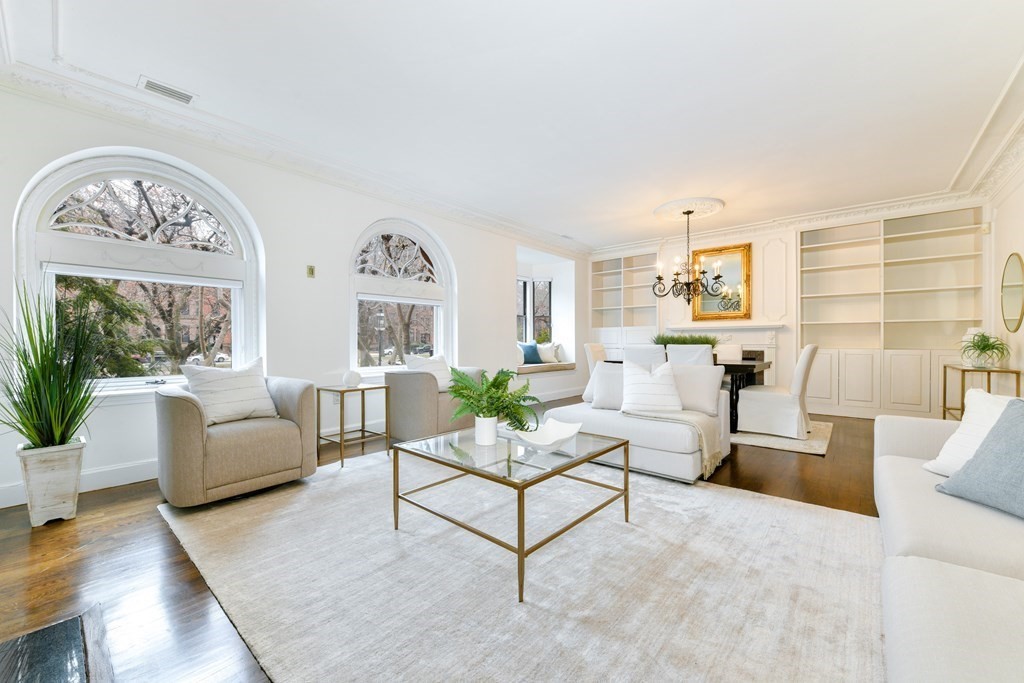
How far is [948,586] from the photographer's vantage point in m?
1.07

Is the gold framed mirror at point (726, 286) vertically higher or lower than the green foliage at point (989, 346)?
higher

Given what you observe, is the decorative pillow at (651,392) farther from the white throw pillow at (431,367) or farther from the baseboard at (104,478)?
the baseboard at (104,478)

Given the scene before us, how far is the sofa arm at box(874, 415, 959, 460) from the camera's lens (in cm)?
208

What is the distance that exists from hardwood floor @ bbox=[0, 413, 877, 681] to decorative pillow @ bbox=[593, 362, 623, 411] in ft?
2.99

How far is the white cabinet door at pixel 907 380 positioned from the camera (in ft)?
16.5

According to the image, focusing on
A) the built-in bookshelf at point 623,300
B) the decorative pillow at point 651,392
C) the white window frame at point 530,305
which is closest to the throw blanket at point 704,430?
the decorative pillow at point 651,392

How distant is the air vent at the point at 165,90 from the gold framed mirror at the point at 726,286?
599 cm

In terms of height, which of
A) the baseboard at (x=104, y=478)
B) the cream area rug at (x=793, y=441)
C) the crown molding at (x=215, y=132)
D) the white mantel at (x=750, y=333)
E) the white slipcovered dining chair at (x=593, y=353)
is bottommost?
the cream area rug at (x=793, y=441)

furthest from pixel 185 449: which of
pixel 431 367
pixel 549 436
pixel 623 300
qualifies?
pixel 623 300

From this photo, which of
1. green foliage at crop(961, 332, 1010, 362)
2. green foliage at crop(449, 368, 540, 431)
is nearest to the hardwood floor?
green foliage at crop(449, 368, 540, 431)

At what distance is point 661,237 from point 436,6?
5.40 metres

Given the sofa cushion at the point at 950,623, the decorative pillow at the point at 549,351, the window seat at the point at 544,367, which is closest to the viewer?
the sofa cushion at the point at 950,623

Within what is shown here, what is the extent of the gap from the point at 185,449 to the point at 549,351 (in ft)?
17.8

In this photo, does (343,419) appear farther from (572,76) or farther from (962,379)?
(962,379)
